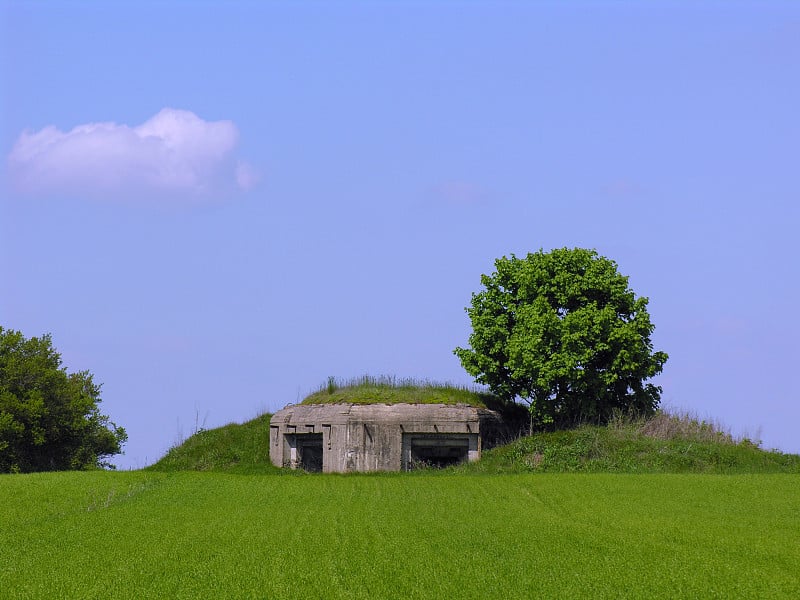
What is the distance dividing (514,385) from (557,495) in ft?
50.1

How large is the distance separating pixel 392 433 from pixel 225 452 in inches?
379

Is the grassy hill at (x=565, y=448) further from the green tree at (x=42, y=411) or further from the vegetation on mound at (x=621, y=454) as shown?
the green tree at (x=42, y=411)

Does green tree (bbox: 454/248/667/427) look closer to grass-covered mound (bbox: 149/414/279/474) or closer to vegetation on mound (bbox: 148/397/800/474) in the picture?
vegetation on mound (bbox: 148/397/800/474)

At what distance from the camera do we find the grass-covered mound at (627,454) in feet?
130

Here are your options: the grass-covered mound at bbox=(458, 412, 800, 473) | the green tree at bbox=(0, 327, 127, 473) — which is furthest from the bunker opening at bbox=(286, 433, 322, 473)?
the green tree at bbox=(0, 327, 127, 473)

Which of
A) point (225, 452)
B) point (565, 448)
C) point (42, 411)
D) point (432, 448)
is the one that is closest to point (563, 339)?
point (565, 448)

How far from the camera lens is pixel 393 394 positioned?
1746 inches

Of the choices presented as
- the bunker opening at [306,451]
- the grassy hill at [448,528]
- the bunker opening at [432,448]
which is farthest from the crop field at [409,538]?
the bunker opening at [306,451]

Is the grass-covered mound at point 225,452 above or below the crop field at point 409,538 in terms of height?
above

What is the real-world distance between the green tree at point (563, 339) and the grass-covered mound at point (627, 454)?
2.12 metres

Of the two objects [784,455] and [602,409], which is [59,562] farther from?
[784,455]

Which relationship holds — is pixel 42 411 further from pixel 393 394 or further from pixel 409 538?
pixel 409 538

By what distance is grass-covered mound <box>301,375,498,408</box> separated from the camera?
144 feet

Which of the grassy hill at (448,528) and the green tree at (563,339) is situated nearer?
the grassy hill at (448,528)
